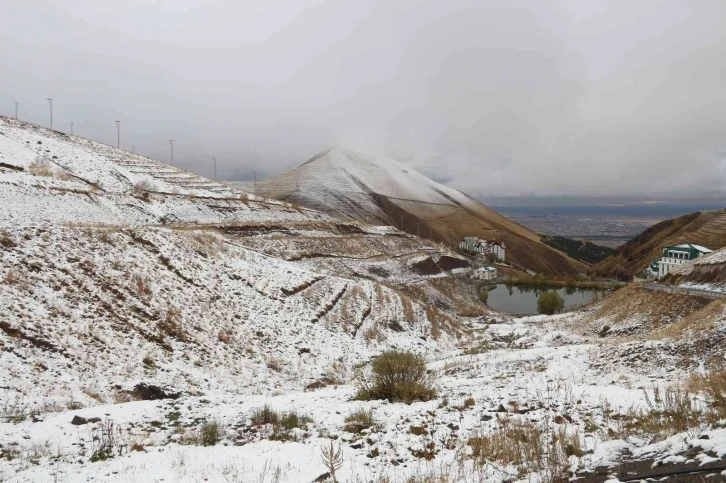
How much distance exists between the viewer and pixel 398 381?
1197 cm

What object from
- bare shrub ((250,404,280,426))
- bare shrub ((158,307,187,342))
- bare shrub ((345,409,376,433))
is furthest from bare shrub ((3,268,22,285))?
bare shrub ((345,409,376,433))

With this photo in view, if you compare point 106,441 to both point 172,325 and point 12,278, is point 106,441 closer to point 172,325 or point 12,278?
point 172,325

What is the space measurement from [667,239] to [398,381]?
7546 inches

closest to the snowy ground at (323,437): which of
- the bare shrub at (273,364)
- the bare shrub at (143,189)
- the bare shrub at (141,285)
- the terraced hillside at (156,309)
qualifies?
the terraced hillside at (156,309)

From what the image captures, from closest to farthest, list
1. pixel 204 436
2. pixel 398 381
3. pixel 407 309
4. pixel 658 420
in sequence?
pixel 658 420 < pixel 204 436 < pixel 398 381 < pixel 407 309

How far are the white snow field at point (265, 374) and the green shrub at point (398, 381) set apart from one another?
2.08 feet

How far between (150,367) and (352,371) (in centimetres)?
1111

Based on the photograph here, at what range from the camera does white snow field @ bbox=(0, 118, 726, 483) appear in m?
6.44

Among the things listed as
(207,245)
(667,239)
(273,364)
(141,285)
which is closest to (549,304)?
(207,245)

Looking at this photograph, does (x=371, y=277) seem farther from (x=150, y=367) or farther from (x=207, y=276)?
(x=150, y=367)

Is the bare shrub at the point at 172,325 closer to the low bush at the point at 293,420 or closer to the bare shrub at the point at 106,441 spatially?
the bare shrub at the point at 106,441

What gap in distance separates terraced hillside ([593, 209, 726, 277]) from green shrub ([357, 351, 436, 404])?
5950 inches

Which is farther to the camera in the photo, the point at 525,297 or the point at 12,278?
the point at 525,297

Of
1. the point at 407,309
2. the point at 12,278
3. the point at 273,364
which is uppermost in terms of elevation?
the point at 12,278
